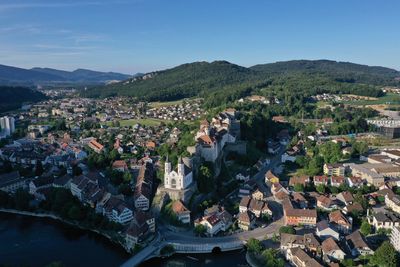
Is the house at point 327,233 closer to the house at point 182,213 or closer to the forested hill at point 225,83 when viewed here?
the house at point 182,213

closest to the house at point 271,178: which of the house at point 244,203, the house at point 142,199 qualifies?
the house at point 244,203

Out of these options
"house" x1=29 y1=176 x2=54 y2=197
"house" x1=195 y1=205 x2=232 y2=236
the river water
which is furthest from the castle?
"house" x1=29 y1=176 x2=54 y2=197

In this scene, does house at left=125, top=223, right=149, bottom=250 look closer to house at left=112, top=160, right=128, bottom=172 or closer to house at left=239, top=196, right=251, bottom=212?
house at left=239, top=196, right=251, bottom=212

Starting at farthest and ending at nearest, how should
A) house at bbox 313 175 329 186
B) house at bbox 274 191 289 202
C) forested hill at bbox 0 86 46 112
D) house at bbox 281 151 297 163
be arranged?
1. forested hill at bbox 0 86 46 112
2. house at bbox 281 151 297 163
3. house at bbox 313 175 329 186
4. house at bbox 274 191 289 202

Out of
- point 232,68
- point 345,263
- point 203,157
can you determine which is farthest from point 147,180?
point 232,68

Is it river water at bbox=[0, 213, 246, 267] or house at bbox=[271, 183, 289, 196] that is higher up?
house at bbox=[271, 183, 289, 196]

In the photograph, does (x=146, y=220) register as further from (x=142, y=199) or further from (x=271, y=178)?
(x=271, y=178)
